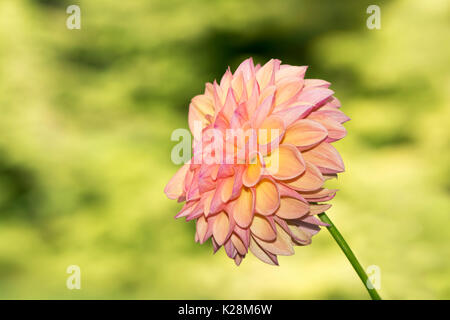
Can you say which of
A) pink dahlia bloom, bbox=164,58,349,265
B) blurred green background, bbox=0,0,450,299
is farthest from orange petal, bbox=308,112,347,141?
blurred green background, bbox=0,0,450,299

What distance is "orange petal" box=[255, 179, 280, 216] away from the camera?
49cm

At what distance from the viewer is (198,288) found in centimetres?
183

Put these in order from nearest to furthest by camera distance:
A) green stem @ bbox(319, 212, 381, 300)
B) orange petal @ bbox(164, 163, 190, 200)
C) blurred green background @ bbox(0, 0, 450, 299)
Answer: green stem @ bbox(319, 212, 381, 300)
orange petal @ bbox(164, 163, 190, 200)
blurred green background @ bbox(0, 0, 450, 299)

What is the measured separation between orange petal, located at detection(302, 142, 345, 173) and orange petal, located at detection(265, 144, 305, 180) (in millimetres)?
26

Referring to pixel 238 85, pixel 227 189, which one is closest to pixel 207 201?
pixel 227 189

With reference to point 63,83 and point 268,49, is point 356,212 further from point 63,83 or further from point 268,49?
point 63,83

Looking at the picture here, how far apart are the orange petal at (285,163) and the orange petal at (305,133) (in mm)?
13

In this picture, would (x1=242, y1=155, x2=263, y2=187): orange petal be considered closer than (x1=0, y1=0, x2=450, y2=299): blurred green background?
Yes

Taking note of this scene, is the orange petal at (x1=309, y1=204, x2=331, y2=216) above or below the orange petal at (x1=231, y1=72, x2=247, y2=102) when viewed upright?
below

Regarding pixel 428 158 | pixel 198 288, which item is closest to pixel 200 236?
pixel 198 288

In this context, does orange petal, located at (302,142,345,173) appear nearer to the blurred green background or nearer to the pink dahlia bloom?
the pink dahlia bloom

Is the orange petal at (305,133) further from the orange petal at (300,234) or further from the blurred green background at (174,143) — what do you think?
→ the blurred green background at (174,143)
